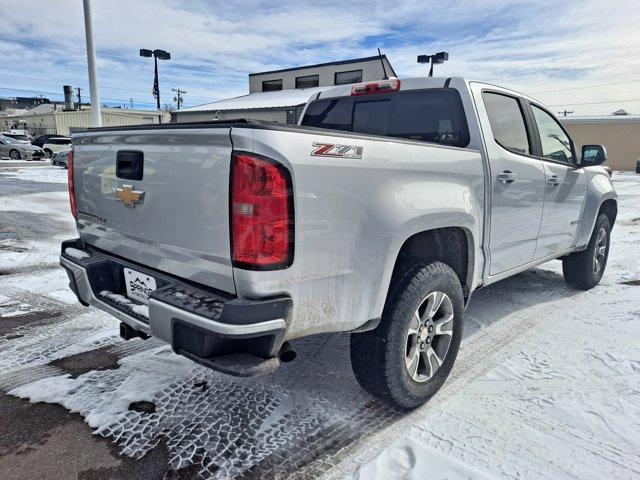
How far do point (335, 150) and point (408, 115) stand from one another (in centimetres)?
163

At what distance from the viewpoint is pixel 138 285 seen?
8.33 feet

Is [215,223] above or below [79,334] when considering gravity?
above

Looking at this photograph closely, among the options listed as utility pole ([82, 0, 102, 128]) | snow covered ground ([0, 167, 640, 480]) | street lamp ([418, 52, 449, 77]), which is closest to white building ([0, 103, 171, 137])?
street lamp ([418, 52, 449, 77])

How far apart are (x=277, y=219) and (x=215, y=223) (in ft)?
0.98

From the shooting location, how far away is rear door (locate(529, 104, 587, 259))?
3994mm

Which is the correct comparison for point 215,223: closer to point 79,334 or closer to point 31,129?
point 79,334

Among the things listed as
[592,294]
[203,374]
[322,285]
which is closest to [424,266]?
[322,285]

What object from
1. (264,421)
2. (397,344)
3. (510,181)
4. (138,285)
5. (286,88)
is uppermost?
(286,88)

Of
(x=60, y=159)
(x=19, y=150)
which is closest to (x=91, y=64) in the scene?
(x=60, y=159)

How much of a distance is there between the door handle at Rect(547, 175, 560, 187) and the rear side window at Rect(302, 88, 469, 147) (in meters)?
1.21

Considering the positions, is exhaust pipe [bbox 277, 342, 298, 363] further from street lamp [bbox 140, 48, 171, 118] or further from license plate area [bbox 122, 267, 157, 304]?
street lamp [bbox 140, 48, 171, 118]

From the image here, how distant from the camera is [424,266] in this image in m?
2.67

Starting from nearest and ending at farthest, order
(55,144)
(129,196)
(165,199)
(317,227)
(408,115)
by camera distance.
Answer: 1. (317,227)
2. (165,199)
3. (129,196)
4. (408,115)
5. (55,144)

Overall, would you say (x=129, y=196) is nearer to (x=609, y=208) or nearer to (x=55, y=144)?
(x=609, y=208)
